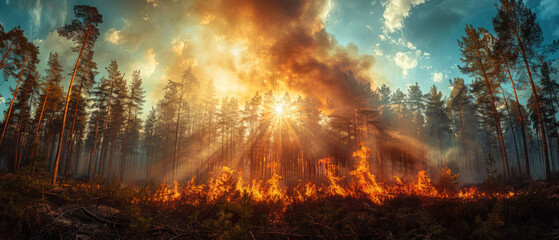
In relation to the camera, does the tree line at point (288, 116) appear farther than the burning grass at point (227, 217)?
Yes

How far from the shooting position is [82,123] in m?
35.1

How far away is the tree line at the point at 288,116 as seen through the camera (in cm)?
1655

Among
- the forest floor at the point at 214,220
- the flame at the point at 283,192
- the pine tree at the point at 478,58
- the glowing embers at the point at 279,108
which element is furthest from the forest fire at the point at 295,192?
the glowing embers at the point at 279,108

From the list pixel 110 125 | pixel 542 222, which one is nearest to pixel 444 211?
pixel 542 222

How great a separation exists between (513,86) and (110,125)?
5187 cm

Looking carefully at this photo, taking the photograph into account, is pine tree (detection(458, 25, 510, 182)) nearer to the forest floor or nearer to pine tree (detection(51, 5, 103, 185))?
the forest floor

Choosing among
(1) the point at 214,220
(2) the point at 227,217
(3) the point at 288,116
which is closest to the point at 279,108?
(3) the point at 288,116

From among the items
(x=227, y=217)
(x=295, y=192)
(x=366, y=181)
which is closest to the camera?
(x=227, y=217)

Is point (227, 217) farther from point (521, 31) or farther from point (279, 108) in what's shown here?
point (279, 108)

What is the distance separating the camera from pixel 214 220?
4766 millimetres

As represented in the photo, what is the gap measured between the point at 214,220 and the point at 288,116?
116 feet

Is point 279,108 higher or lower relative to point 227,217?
higher

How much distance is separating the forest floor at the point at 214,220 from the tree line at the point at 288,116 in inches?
477

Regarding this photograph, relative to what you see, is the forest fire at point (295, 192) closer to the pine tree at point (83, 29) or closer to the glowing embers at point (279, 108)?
the pine tree at point (83, 29)
